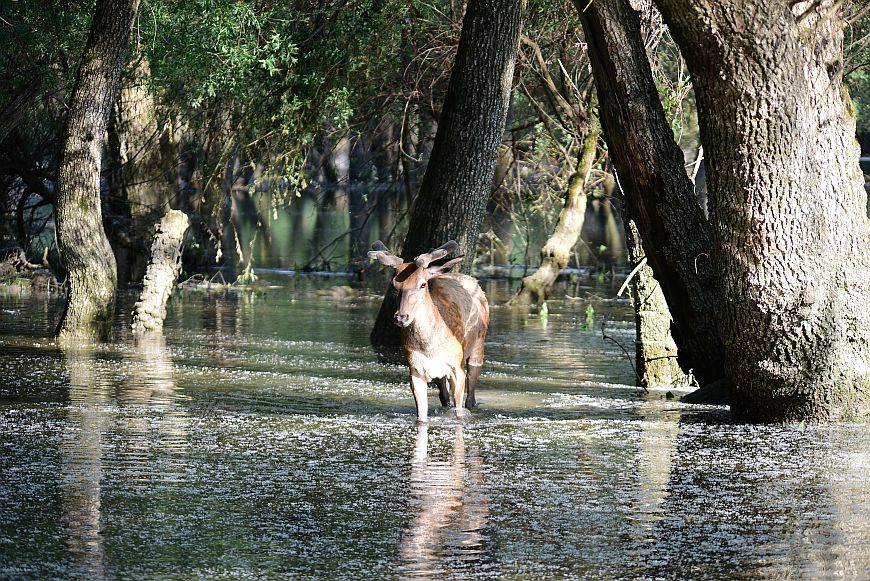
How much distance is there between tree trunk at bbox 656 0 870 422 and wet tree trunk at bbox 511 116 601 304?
37.4ft

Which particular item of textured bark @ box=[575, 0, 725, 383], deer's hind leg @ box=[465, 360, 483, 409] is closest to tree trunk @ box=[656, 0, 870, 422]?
textured bark @ box=[575, 0, 725, 383]

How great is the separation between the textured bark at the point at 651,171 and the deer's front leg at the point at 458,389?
229 centimetres

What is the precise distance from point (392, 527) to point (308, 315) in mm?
14515

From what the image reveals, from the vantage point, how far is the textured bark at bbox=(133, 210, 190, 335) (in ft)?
61.3

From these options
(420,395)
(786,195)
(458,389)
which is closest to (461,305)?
(458,389)

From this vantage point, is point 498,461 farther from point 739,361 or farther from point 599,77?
point 599,77

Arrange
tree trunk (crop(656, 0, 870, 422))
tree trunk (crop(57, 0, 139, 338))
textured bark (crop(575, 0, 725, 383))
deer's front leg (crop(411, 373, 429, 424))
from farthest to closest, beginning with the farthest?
tree trunk (crop(57, 0, 139, 338)), textured bark (crop(575, 0, 725, 383)), deer's front leg (crop(411, 373, 429, 424)), tree trunk (crop(656, 0, 870, 422))

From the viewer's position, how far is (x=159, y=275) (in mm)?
18594

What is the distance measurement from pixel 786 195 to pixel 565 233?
44.0 feet

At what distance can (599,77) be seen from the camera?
12.2m

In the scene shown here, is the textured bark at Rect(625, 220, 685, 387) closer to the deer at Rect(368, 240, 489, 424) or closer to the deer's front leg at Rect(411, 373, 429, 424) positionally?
the deer at Rect(368, 240, 489, 424)

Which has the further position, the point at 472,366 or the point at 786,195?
the point at 472,366

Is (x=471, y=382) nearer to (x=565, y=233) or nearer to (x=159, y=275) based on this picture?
(x=159, y=275)

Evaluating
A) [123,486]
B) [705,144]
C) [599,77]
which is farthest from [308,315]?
[123,486]
